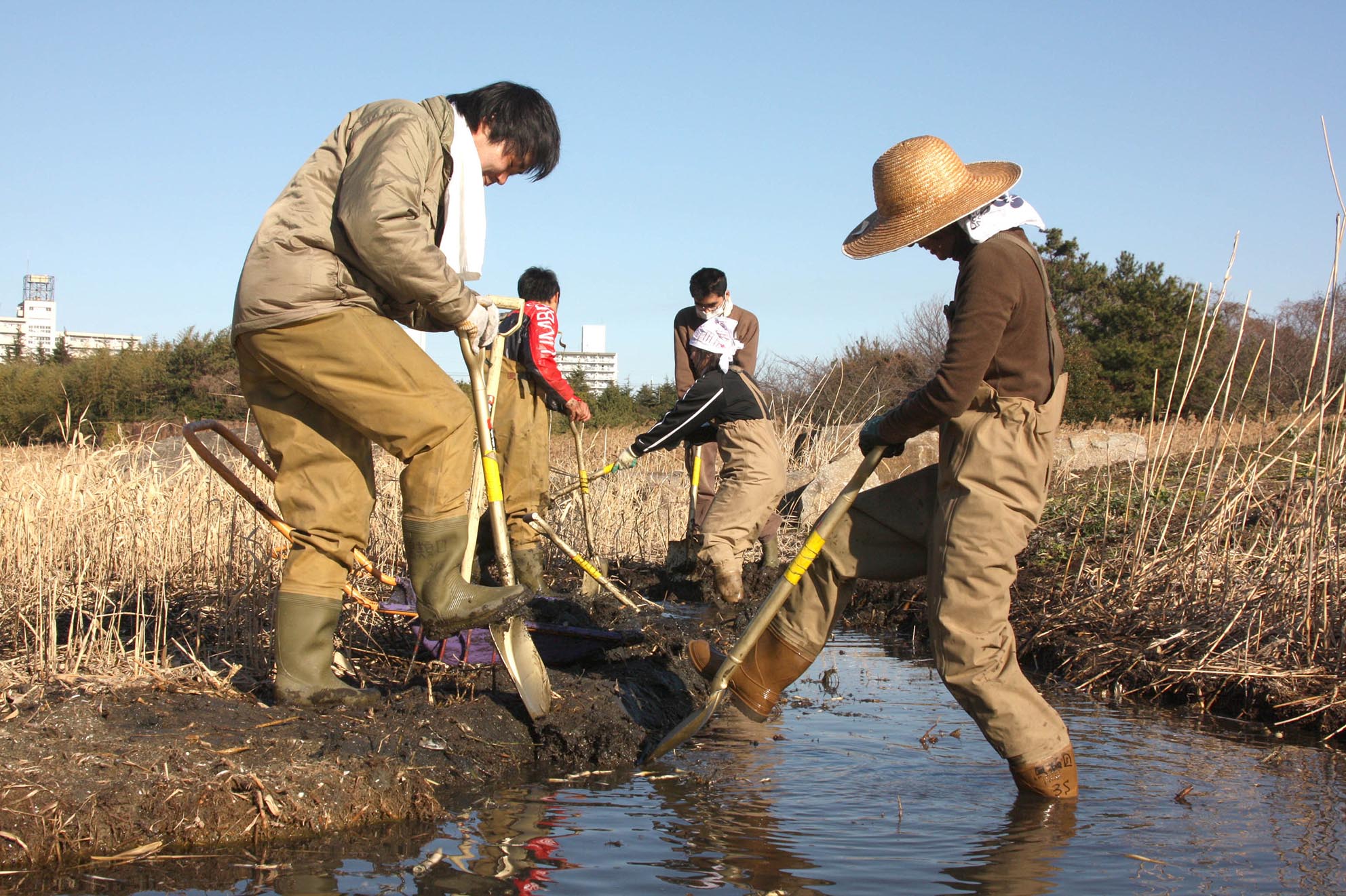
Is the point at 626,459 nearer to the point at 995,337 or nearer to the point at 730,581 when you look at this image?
the point at 730,581

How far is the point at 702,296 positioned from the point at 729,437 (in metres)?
1.67

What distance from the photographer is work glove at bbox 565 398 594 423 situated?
6.95 m

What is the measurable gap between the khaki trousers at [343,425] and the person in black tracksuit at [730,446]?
3499 mm

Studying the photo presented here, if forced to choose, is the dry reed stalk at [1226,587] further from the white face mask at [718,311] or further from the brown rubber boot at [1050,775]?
the white face mask at [718,311]

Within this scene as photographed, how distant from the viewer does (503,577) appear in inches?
166

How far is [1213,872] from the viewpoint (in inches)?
124

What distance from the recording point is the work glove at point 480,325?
4014mm

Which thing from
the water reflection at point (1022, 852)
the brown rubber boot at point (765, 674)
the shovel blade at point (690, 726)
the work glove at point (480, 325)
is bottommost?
the water reflection at point (1022, 852)

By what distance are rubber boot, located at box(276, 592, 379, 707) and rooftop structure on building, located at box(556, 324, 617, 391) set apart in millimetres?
24490

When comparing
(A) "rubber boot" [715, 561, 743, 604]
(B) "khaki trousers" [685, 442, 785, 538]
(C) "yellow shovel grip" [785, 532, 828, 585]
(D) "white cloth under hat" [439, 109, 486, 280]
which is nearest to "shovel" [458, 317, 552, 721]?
(D) "white cloth under hat" [439, 109, 486, 280]

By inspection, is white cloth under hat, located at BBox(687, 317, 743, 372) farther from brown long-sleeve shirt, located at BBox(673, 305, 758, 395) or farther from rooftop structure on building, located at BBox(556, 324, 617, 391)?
rooftop structure on building, located at BBox(556, 324, 617, 391)

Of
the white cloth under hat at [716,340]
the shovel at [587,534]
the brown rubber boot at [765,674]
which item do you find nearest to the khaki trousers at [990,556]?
the brown rubber boot at [765,674]

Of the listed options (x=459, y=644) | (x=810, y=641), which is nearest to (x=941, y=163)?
(x=810, y=641)

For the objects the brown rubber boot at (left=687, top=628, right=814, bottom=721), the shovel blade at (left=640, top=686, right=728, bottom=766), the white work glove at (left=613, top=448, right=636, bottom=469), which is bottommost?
the shovel blade at (left=640, top=686, right=728, bottom=766)
